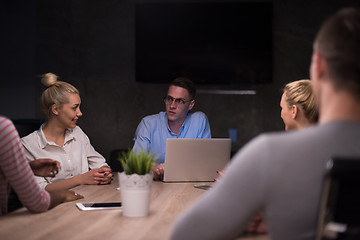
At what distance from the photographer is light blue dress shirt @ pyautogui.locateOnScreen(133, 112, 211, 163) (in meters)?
3.38

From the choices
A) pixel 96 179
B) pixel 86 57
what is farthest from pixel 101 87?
pixel 96 179

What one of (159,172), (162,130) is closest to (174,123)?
(162,130)

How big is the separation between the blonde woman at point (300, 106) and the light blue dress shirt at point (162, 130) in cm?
113

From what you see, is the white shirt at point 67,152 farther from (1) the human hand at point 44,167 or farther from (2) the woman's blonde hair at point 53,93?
(1) the human hand at point 44,167

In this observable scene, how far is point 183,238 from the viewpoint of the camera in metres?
0.92

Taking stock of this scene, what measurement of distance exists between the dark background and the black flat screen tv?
0.11 metres

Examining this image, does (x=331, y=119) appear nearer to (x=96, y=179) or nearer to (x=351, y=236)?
(x=351, y=236)

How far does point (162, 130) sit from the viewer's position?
3459 mm

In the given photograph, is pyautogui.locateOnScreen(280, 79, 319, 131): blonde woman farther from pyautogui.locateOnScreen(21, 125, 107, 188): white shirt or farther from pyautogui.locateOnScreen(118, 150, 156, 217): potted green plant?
pyautogui.locateOnScreen(21, 125, 107, 188): white shirt

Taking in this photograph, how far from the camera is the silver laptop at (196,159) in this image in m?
2.42

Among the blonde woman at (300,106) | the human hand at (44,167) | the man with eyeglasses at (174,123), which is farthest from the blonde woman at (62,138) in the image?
the blonde woman at (300,106)

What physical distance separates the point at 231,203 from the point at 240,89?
12.4 feet

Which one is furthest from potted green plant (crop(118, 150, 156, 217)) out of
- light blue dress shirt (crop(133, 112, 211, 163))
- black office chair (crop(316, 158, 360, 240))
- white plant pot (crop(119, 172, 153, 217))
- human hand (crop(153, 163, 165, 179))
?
light blue dress shirt (crop(133, 112, 211, 163))

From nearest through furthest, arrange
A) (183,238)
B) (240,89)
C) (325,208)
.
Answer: (325,208) < (183,238) < (240,89)
